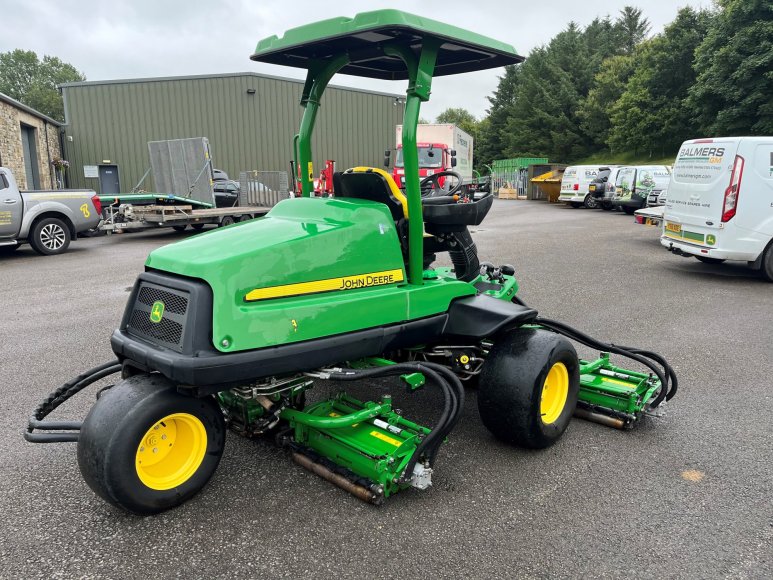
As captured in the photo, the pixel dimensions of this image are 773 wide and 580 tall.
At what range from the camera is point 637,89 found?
4109 centimetres

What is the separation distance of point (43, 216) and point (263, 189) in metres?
7.59

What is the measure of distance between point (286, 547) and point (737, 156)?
8.49m

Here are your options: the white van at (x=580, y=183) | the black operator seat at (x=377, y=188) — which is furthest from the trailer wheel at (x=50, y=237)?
the white van at (x=580, y=183)

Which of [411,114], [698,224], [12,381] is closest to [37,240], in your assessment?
[12,381]

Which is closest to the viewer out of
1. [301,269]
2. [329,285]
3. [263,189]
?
[301,269]

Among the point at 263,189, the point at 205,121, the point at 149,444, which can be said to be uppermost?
the point at 205,121

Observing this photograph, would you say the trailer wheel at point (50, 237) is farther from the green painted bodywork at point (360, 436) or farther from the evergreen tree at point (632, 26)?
the evergreen tree at point (632, 26)

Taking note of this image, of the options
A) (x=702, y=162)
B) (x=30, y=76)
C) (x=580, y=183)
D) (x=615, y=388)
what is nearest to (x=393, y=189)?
(x=615, y=388)

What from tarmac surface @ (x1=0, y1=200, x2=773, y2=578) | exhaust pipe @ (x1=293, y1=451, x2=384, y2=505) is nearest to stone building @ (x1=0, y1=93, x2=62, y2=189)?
tarmac surface @ (x1=0, y1=200, x2=773, y2=578)

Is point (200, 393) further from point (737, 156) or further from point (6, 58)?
point (6, 58)

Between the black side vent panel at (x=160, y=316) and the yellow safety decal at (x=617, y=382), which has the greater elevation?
the black side vent panel at (x=160, y=316)

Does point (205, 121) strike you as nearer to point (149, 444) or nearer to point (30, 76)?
point (149, 444)

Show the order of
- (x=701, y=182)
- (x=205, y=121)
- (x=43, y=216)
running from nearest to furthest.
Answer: (x=701, y=182) → (x=43, y=216) → (x=205, y=121)

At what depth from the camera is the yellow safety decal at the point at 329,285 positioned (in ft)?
9.55
